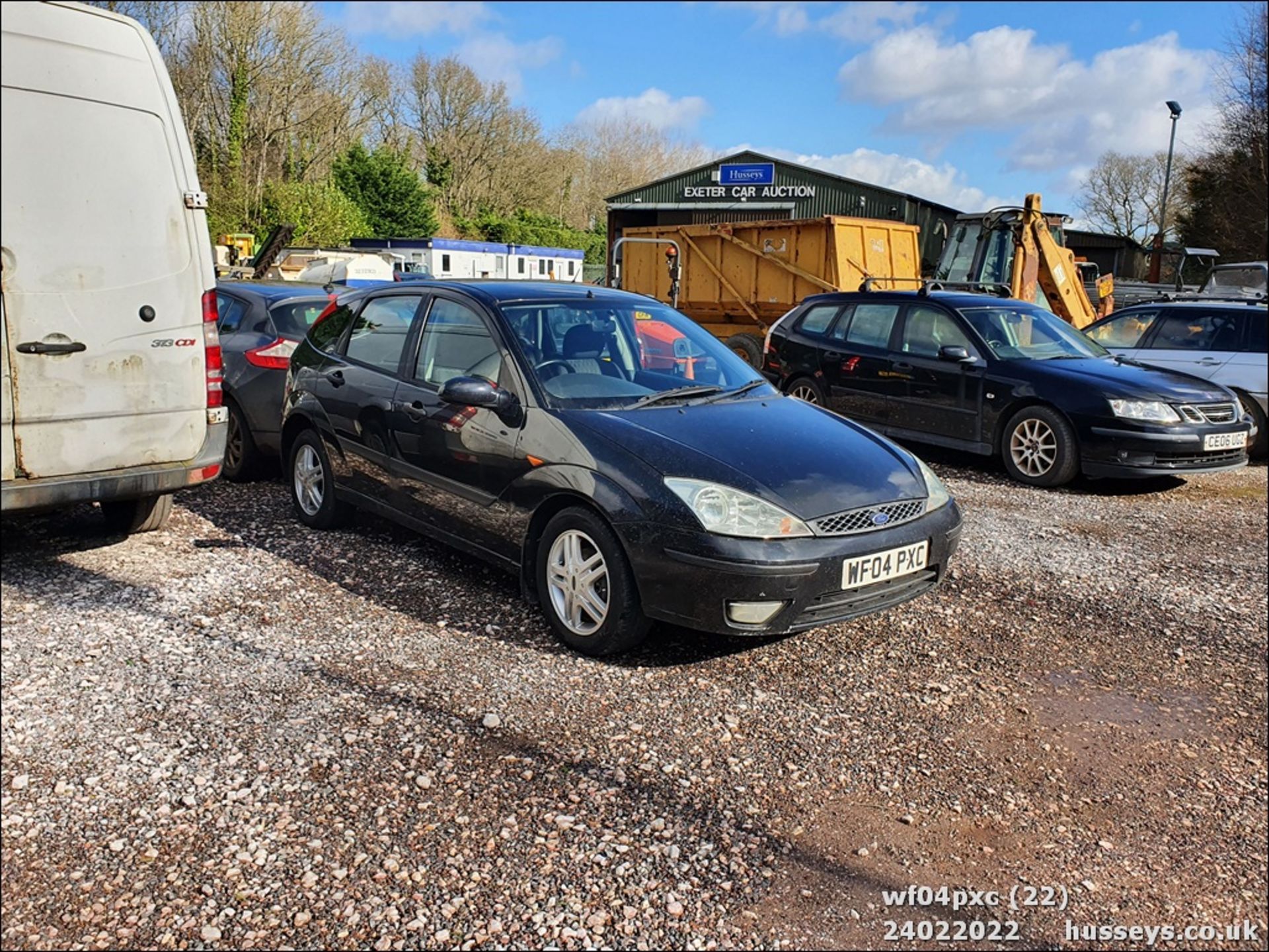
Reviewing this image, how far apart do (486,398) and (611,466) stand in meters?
0.78

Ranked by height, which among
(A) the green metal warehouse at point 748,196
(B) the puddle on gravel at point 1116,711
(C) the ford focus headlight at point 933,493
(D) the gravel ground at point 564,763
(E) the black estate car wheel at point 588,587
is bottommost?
(B) the puddle on gravel at point 1116,711

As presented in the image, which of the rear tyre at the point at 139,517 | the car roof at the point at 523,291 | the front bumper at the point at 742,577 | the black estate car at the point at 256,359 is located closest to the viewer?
the rear tyre at the point at 139,517

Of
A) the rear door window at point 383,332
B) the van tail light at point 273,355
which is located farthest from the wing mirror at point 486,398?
the van tail light at point 273,355

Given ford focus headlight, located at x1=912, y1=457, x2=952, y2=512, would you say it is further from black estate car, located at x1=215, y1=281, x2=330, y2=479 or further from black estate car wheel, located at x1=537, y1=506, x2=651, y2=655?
black estate car, located at x1=215, y1=281, x2=330, y2=479

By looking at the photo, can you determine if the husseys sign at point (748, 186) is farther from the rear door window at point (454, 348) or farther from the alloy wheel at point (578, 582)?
the alloy wheel at point (578, 582)

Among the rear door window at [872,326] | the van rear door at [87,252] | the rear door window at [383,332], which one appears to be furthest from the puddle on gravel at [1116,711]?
the rear door window at [872,326]

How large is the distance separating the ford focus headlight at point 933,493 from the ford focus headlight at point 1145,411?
3.63 meters

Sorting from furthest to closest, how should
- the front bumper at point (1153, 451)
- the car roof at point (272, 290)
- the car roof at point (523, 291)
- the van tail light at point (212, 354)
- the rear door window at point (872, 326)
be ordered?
1. the rear door window at point (872, 326)
2. the front bumper at point (1153, 451)
3. the car roof at point (272, 290)
4. the car roof at point (523, 291)
5. the van tail light at point (212, 354)

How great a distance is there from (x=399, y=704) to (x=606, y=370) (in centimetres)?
192

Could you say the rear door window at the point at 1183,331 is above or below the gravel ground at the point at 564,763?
above

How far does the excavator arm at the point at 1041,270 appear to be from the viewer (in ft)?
46.1

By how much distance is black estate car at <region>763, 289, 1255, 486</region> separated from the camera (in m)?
7.39

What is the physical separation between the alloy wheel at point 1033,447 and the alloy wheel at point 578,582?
5.05 meters

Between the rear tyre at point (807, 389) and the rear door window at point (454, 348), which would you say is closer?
the rear door window at point (454, 348)
